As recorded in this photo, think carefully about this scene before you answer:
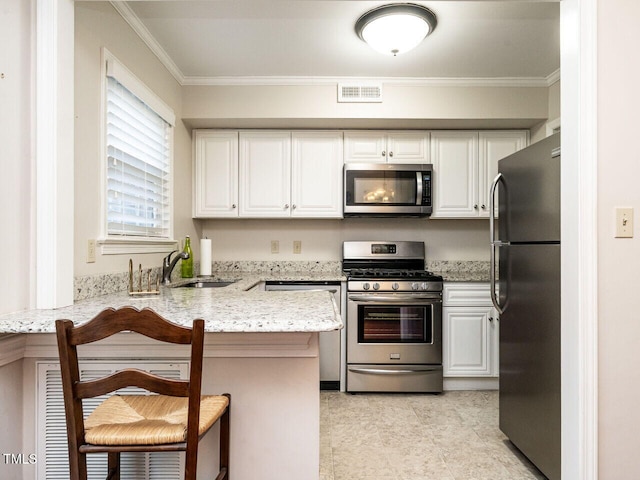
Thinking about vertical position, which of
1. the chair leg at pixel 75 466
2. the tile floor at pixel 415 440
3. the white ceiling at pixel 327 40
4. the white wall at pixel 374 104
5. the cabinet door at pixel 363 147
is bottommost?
the tile floor at pixel 415 440

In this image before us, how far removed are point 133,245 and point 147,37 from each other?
1.31 metres

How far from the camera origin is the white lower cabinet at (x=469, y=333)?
10.4 feet

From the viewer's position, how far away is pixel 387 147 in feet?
11.3

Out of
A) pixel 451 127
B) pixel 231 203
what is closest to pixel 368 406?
pixel 231 203

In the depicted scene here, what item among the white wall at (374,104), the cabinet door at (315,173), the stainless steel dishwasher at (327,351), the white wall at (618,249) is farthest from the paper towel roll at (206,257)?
the white wall at (618,249)

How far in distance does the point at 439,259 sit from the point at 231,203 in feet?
6.63

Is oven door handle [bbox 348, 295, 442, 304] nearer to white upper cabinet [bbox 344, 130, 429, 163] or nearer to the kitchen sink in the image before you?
the kitchen sink

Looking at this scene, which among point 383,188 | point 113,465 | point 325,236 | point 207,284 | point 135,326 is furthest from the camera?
point 325,236

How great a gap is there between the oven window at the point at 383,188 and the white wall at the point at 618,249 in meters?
1.92

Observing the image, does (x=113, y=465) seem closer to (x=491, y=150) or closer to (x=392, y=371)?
(x=392, y=371)

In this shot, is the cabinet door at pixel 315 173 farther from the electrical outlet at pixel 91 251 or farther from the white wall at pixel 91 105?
the electrical outlet at pixel 91 251

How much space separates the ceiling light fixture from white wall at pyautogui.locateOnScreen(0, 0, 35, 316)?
1635 millimetres

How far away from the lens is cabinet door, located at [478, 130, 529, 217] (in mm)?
3414

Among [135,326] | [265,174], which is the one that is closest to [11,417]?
[135,326]
